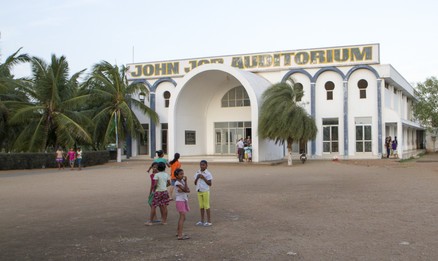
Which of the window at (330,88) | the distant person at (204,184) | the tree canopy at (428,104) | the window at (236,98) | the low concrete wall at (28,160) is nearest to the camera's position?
the distant person at (204,184)

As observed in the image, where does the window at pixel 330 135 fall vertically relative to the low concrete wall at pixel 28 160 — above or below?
above

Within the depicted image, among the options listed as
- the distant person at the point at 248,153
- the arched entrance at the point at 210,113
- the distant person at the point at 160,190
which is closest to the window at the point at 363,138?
the arched entrance at the point at 210,113

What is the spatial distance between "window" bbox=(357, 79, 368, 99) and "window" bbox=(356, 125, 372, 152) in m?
2.13

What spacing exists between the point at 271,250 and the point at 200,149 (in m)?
28.6

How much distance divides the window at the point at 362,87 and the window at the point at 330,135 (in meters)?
2.40

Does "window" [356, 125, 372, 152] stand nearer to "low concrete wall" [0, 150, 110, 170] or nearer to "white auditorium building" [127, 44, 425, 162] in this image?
"white auditorium building" [127, 44, 425, 162]

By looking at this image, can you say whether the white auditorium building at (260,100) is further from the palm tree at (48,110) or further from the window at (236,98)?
the palm tree at (48,110)

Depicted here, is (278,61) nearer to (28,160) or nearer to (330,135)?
(330,135)

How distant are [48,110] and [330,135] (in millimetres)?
18764

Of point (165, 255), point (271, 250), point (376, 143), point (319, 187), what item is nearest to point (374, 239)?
point (271, 250)

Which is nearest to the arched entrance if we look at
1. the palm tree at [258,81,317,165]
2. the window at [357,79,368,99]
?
the palm tree at [258,81,317,165]

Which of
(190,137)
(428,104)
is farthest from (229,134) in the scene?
(428,104)

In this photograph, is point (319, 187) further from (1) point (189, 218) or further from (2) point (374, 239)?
(2) point (374, 239)

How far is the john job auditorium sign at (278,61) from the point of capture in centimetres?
3100
